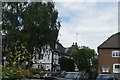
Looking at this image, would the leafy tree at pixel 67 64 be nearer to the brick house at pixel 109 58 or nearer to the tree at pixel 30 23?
the brick house at pixel 109 58

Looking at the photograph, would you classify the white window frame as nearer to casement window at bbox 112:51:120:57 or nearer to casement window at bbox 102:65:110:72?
casement window at bbox 112:51:120:57

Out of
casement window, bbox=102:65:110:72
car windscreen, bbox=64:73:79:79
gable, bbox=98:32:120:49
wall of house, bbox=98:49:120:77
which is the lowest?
casement window, bbox=102:65:110:72

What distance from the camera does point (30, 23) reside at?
2742 centimetres

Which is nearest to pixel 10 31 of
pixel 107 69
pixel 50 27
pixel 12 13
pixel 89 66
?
pixel 12 13

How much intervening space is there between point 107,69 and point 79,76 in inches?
825

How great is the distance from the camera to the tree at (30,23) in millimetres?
27453

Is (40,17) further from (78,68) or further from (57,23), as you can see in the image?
(78,68)

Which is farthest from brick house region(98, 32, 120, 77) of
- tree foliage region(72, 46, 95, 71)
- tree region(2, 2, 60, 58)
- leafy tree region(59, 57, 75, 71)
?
tree region(2, 2, 60, 58)

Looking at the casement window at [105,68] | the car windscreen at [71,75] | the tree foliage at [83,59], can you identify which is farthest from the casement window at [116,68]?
the car windscreen at [71,75]

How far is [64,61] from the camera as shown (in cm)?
4609

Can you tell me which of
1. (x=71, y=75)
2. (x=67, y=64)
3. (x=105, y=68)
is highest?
(x=71, y=75)

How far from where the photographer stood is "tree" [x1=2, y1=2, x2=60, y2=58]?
90.1ft

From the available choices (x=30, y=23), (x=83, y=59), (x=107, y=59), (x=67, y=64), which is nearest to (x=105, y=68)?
(x=107, y=59)

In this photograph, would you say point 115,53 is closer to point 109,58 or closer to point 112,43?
point 109,58
